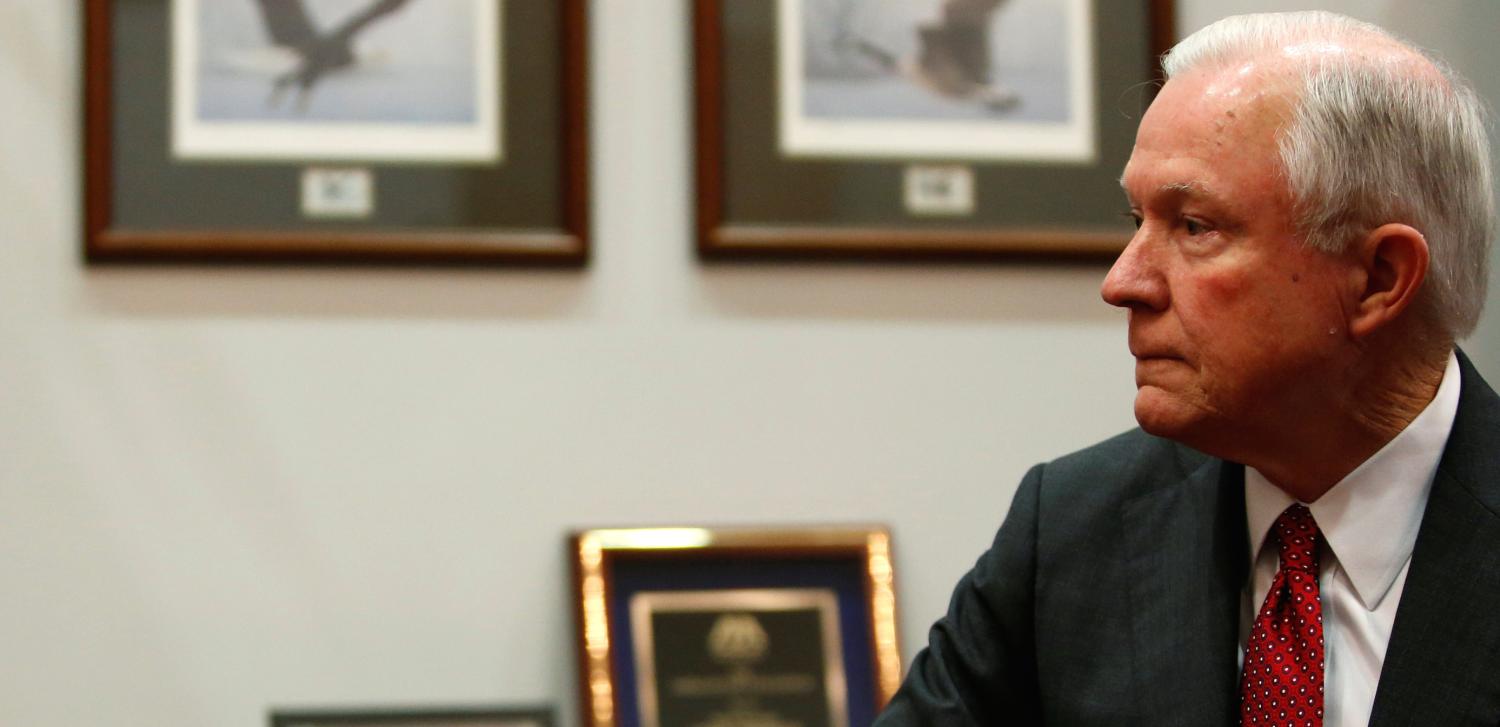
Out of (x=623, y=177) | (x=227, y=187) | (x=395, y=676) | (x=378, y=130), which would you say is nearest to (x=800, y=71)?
(x=623, y=177)

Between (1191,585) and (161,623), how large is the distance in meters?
1.59

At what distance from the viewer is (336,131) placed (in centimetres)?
280

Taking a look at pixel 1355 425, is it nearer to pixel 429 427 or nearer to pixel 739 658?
pixel 739 658

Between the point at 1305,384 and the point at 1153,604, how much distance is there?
0.94 feet

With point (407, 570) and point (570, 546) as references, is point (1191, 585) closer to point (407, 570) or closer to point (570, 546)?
point (570, 546)

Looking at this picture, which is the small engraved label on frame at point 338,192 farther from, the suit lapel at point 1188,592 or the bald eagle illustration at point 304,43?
the suit lapel at point 1188,592

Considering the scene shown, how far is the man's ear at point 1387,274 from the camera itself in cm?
184

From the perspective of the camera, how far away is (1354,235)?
1851 mm

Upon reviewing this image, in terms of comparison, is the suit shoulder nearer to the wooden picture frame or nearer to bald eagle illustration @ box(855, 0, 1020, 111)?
the wooden picture frame

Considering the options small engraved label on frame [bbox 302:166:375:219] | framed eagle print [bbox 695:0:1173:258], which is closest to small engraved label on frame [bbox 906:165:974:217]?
framed eagle print [bbox 695:0:1173:258]

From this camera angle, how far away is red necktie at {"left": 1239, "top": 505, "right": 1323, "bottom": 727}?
71.5 inches

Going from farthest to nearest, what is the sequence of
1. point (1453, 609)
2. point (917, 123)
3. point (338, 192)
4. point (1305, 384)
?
point (917, 123)
point (338, 192)
point (1305, 384)
point (1453, 609)

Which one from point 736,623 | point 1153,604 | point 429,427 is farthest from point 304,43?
point 1153,604

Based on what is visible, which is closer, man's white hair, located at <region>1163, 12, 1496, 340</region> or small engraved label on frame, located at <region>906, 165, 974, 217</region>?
man's white hair, located at <region>1163, 12, 1496, 340</region>
